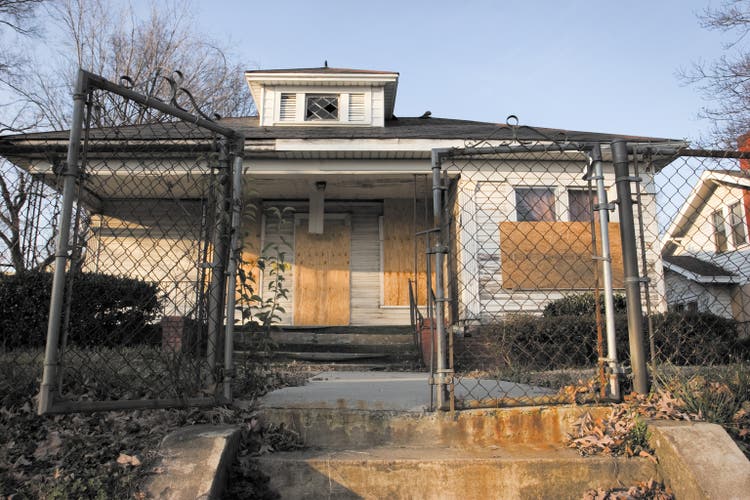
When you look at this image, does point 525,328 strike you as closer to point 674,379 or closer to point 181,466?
point 674,379

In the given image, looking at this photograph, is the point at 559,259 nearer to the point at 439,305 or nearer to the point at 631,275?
the point at 631,275

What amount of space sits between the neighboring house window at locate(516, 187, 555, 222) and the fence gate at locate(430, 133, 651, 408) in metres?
0.02

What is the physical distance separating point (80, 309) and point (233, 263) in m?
4.90

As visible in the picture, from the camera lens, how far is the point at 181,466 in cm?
252

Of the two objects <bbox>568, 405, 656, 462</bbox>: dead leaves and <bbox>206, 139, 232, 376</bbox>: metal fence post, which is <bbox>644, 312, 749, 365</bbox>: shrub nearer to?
<bbox>568, 405, 656, 462</bbox>: dead leaves

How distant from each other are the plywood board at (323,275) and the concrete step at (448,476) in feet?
26.1

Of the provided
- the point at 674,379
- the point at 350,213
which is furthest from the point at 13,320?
the point at 674,379

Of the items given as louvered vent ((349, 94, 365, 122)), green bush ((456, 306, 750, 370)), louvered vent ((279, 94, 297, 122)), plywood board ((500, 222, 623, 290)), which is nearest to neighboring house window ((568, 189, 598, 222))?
plywood board ((500, 222, 623, 290))

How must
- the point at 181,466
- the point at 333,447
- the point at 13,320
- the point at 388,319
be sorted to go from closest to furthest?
the point at 181,466, the point at 333,447, the point at 13,320, the point at 388,319

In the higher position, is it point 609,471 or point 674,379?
point 674,379

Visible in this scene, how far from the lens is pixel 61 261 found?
271cm

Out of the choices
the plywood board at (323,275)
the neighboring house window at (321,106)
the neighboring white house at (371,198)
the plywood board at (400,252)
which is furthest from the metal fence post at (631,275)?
the neighboring house window at (321,106)

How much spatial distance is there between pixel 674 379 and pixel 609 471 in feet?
2.59

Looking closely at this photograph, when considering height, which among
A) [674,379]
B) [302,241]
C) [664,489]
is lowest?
[664,489]
